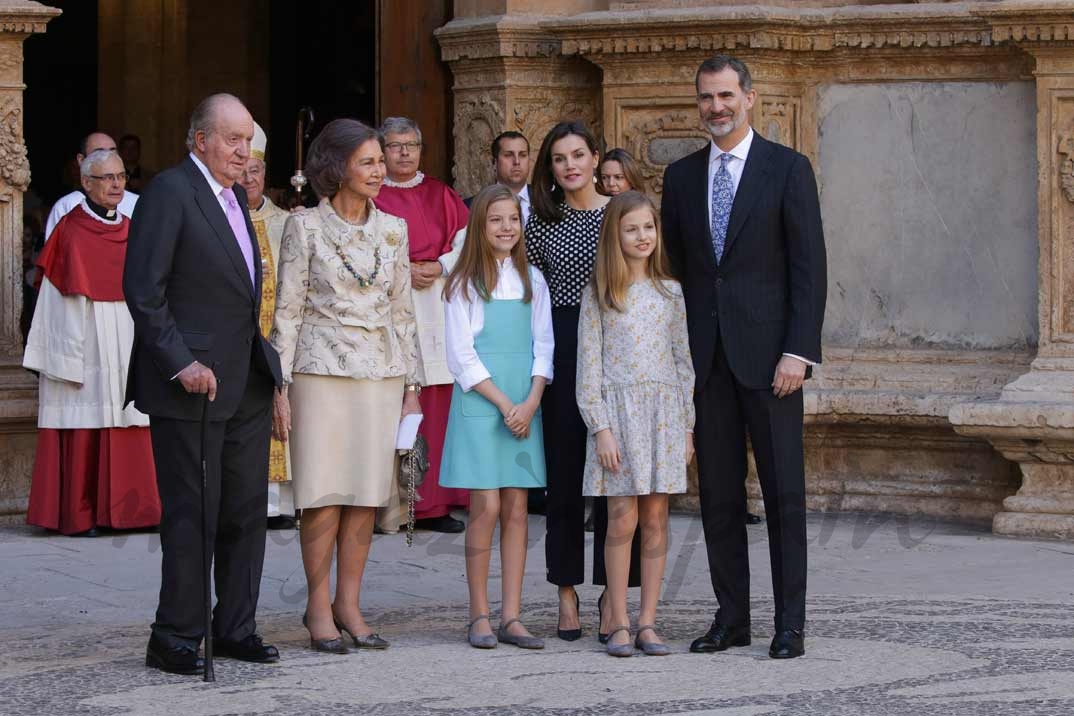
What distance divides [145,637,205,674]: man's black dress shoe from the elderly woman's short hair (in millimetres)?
1528

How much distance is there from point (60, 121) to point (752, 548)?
34.3 feet

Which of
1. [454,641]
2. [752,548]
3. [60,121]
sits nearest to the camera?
[454,641]

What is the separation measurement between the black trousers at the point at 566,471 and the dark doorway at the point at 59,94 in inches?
446

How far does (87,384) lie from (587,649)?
364 centimetres

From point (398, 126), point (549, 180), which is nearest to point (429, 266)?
point (398, 126)

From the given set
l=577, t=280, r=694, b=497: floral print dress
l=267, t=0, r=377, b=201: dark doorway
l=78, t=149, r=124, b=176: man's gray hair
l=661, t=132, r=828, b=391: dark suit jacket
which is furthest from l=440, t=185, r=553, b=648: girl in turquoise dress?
l=267, t=0, r=377, b=201: dark doorway

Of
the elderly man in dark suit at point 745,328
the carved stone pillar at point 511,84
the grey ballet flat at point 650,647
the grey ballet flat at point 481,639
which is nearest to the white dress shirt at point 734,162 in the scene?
the elderly man in dark suit at point 745,328

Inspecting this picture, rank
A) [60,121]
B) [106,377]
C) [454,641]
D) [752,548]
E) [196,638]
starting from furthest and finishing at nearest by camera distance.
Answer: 1. [60,121]
2. [106,377]
3. [752,548]
4. [454,641]
5. [196,638]

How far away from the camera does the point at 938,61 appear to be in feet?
32.9

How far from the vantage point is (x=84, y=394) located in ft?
32.2

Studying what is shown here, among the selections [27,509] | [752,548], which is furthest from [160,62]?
[752,548]

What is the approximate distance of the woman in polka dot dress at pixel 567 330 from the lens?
722cm

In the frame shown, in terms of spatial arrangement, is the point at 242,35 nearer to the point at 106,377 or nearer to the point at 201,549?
the point at 106,377

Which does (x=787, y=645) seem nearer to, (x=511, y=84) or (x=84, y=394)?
(x=84, y=394)
